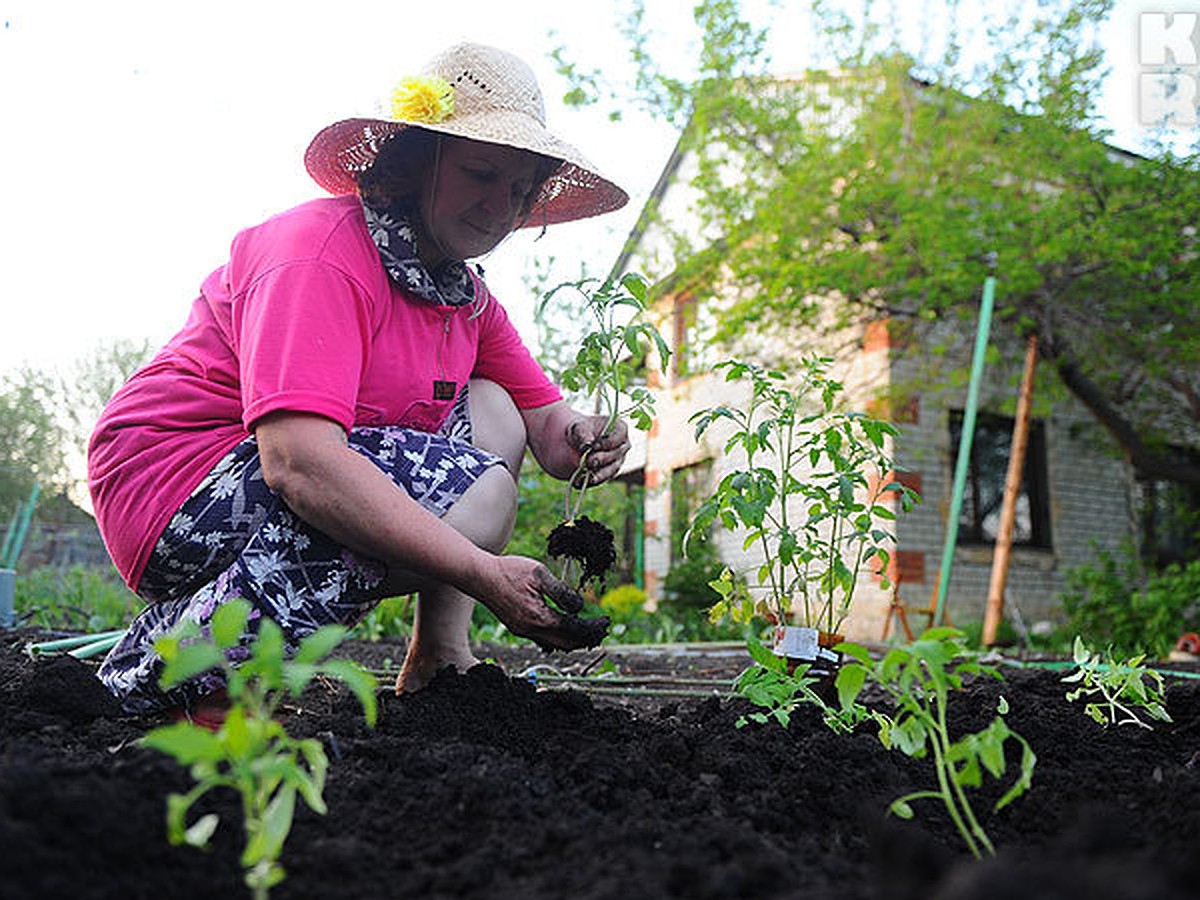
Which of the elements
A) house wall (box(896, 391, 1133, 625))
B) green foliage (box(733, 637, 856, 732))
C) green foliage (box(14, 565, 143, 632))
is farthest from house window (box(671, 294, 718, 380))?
green foliage (box(733, 637, 856, 732))

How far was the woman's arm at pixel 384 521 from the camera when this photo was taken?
1617mm

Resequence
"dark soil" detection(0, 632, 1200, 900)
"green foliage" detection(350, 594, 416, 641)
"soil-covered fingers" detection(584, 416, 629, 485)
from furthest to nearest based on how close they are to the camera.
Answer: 1. "green foliage" detection(350, 594, 416, 641)
2. "soil-covered fingers" detection(584, 416, 629, 485)
3. "dark soil" detection(0, 632, 1200, 900)

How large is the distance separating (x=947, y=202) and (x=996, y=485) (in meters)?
3.50

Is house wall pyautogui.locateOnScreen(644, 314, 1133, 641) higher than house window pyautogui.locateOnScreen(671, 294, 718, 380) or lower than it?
lower

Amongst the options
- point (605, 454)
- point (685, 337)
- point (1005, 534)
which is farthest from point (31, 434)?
point (605, 454)

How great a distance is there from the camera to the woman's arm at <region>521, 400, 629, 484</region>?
228cm

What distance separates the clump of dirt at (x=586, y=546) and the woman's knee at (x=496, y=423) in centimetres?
38

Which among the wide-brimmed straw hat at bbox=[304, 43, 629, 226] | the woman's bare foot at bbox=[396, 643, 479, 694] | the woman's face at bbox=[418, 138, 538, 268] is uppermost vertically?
the wide-brimmed straw hat at bbox=[304, 43, 629, 226]

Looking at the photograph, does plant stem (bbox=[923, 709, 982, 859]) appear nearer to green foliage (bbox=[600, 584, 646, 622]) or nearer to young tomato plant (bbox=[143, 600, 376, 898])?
young tomato plant (bbox=[143, 600, 376, 898])

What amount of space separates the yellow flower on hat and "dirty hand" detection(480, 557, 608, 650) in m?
0.91

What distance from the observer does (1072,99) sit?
26.0 ft

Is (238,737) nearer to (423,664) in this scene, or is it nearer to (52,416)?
(423,664)

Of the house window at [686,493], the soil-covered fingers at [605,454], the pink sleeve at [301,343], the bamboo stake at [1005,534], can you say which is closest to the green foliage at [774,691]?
the soil-covered fingers at [605,454]

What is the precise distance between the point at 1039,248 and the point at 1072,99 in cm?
124
